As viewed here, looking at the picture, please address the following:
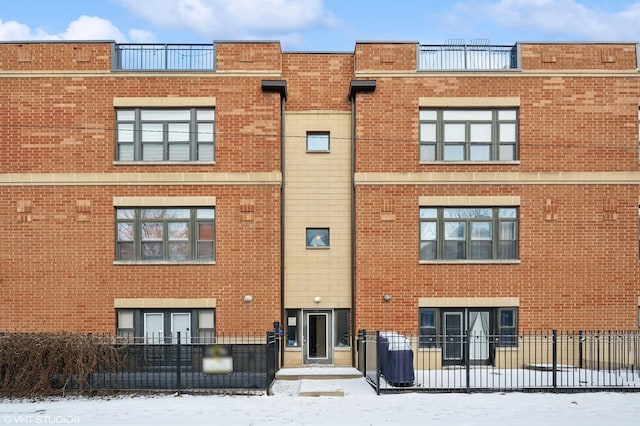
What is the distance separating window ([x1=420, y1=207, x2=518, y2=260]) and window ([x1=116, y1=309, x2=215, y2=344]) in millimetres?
7128

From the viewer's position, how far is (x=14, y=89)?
2281cm

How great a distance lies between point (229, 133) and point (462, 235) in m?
7.99

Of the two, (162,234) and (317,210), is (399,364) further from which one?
(162,234)

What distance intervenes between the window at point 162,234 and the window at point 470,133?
7.32m

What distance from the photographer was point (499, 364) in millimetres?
22000

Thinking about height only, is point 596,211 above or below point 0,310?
above

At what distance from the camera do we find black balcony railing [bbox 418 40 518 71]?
2325 centimetres

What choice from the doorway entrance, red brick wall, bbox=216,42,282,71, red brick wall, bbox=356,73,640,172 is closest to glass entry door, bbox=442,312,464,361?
the doorway entrance

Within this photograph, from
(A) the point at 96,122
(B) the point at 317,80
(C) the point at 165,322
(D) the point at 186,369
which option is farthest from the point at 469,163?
(A) the point at 96,122

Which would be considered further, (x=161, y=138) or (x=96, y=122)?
(x=161, y=138)

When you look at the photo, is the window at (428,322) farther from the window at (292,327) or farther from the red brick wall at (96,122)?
the red brick wall at (96,122)

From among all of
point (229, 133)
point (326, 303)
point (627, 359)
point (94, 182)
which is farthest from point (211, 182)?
point (627, 359)

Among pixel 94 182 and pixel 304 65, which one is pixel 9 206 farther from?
pixel 304 65

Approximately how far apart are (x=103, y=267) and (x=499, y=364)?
1248cm
